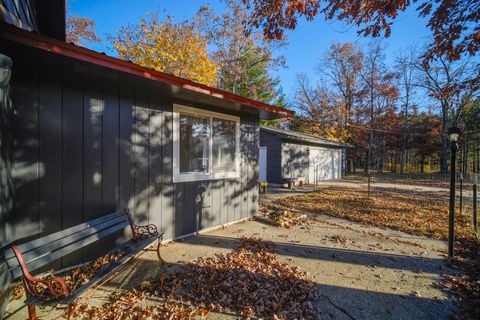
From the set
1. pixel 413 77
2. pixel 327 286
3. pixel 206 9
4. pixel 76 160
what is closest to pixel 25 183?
pixel 76 160

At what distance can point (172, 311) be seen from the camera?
2.25m

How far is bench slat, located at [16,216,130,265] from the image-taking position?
1962 millimetres

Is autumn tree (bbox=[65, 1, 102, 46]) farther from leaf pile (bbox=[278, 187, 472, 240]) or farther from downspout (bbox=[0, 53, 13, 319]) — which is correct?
leaf pile (bbox=[278, 187, 472, 240])

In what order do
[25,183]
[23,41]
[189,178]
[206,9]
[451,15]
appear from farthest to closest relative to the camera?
[206,9], [189,178], [451,15], [25,183], [23,41]

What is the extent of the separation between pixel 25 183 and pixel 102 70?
5.67 ft

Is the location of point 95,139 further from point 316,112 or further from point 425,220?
point 316,112

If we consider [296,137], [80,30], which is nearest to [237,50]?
[296,137]

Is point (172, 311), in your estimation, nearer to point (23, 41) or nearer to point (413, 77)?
point (23, 41)

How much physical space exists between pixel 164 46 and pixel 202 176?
1345 cm

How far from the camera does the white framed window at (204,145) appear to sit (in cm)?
423

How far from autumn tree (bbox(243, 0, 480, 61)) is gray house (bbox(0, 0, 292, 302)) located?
177cm

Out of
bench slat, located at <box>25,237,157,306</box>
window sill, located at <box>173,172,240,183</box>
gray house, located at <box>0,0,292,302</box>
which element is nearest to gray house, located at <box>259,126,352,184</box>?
window sill, located at <box>173,172,240,183</box>

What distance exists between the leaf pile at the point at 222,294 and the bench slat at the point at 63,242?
75cm

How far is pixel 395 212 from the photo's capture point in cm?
653
